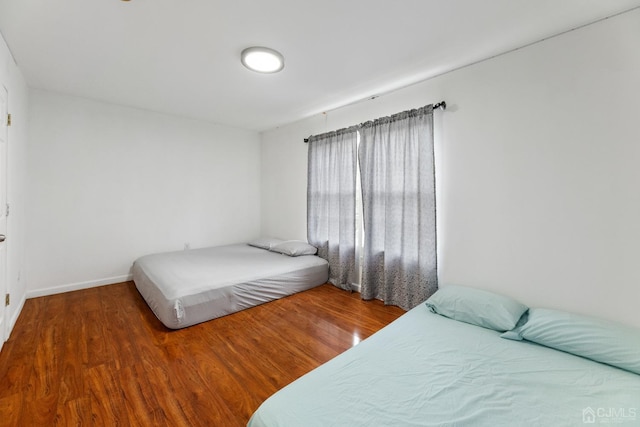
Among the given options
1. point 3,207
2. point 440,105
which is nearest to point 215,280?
point 3,207

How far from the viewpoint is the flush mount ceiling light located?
6.94 ft

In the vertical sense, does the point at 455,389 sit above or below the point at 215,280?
below

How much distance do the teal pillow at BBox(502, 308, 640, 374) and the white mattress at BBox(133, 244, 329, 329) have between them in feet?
7.05

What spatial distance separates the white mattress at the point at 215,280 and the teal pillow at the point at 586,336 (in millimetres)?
2150

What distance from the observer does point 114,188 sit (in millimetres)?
3484

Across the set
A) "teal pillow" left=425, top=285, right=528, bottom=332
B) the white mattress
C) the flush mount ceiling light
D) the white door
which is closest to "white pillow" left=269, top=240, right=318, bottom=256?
the white mattress

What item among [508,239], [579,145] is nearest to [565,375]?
[508,239]

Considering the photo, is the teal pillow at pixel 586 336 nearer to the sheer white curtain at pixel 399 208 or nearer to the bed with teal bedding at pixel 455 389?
the bed with teal bedding at pixel 455 389

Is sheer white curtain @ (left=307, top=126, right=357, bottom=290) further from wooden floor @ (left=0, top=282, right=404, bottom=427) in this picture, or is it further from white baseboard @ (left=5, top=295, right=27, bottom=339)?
white baseboard @ (left=5, top=295, right=27, bottom=339)

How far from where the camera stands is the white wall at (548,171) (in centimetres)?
168

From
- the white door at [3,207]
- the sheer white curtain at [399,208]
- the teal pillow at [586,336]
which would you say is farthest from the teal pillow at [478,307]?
Answer: the white door at [3,207]

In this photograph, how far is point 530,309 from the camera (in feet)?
6.57

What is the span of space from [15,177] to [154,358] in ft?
7.15

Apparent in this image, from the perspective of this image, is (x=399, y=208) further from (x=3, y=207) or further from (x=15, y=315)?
(x=15, y=315)
